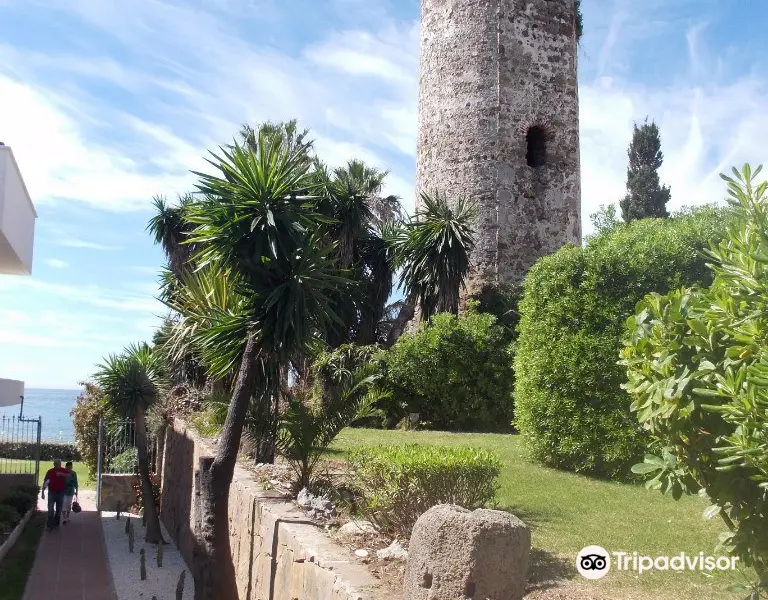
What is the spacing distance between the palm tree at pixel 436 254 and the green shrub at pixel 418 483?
10.6 metres

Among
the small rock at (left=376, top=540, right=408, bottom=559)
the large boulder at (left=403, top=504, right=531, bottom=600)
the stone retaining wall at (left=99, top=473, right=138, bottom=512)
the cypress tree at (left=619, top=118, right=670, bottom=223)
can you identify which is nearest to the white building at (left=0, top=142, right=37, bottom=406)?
the stone retaining wall at (left=99, top=473, right=138, bottom=512)

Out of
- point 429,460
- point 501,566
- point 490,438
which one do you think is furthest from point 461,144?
point 501,566

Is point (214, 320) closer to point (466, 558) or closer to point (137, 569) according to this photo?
point (466, 558)

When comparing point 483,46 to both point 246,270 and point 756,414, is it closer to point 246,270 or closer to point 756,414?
point 246,270

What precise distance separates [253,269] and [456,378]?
30.2ft

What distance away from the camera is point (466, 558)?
4676 mm

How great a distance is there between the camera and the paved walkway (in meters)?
10.9

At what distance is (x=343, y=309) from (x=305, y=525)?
11799mm

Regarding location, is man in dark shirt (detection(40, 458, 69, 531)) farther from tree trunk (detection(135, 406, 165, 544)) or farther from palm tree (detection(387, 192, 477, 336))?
palm tree (detection(387, 192, 477, 336))

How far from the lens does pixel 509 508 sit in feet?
27.5

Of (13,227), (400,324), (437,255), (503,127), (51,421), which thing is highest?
(503,127)

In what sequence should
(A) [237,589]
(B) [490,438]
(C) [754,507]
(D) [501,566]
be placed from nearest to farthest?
(C) [754,507] < (D) [501,566] < (A) [237,589] < (B) [490,438]

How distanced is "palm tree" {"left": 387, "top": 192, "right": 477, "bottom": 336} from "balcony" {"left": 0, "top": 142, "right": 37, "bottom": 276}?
838 centimetres

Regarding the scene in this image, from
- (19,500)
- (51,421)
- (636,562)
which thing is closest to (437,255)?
(19,500)
